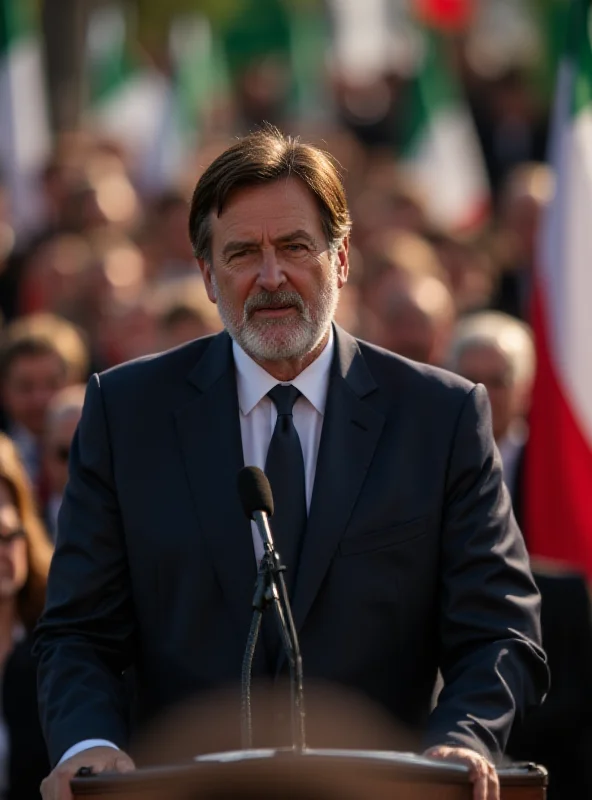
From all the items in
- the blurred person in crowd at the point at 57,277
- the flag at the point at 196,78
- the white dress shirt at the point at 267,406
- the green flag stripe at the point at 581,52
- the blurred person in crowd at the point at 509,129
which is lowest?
the white dress shirt at the point at 267,406

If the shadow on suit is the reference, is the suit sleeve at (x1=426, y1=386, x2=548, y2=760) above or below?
above

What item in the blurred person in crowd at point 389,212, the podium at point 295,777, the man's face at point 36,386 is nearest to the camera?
the podium at point 295,777

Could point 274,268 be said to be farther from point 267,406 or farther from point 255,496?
point 255,496

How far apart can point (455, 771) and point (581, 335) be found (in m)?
4.43

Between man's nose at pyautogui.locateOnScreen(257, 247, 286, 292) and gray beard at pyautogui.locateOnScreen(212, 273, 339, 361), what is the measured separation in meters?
0.02

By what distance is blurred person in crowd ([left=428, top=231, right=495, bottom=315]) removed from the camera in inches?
437

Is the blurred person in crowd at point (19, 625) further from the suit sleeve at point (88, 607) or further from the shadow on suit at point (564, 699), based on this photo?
the suit sleeve at point (88, 607)

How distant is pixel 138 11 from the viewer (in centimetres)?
2225

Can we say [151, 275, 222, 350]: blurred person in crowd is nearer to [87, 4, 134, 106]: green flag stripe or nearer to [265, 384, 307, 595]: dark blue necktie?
[265, 384, 307, 595]: dark blue necktie

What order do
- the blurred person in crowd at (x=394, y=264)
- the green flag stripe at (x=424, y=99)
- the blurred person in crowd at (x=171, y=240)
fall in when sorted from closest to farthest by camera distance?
the blurred person in crowd at (x=394, y=264) < the blurred person in crowd at (x=171, y=240) < the green flag stripe at (x=424, y=99)

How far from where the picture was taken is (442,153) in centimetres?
1570

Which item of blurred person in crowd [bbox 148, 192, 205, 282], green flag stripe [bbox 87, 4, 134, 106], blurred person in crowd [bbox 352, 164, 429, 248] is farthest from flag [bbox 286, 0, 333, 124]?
blurred person in crowd [bbox 148, 192, 205, 282]

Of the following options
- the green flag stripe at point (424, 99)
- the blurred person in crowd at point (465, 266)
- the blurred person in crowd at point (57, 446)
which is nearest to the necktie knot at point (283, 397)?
the blurred person in crowd at point (57, 446)

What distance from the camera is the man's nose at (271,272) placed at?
4.15 metres
